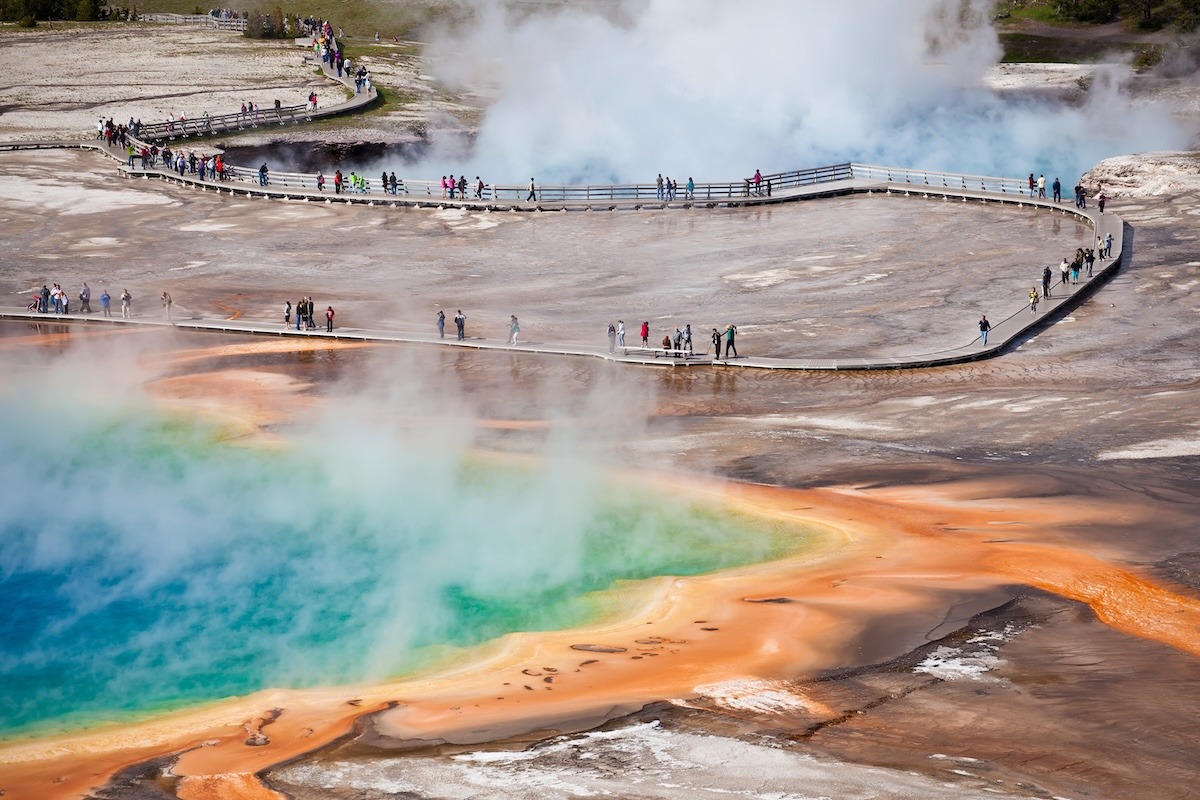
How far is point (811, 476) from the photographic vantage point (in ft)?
107

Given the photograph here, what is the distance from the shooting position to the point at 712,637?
24078 mm

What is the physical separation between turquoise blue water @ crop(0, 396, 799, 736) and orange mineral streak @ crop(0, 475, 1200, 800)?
1002 millimetres

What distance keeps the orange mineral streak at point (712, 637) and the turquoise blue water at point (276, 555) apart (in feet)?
3.29

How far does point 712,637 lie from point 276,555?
34.3 ft

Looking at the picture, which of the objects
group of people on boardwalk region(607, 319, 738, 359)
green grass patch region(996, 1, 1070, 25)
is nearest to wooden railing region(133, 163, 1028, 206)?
group of people on boardwalk region(607, 319, 738, 359)

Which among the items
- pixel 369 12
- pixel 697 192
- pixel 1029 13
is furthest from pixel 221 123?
pixel 1029 13

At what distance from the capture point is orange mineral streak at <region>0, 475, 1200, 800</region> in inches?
818

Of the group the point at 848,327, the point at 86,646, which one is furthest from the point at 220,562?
the point at 848,327

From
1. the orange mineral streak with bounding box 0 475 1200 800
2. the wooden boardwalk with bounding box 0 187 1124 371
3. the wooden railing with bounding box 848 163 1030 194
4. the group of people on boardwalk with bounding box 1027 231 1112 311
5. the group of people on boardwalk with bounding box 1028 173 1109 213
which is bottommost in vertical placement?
the orange mineral streak with bounding box 0 475 1200 800

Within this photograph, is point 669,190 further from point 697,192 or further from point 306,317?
point 306,317

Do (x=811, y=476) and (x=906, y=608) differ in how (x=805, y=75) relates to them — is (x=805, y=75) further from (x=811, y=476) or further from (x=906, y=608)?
(x=906, y=608)

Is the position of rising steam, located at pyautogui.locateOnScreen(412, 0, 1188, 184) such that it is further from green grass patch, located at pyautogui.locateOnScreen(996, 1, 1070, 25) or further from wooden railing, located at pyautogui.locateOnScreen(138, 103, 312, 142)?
green grass patch, located at pyautogui.locateOnScreen(996, 1, 1070, 25)

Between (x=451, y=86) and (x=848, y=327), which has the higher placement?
(x=451, y=86)

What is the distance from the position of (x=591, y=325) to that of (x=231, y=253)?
707 inches
